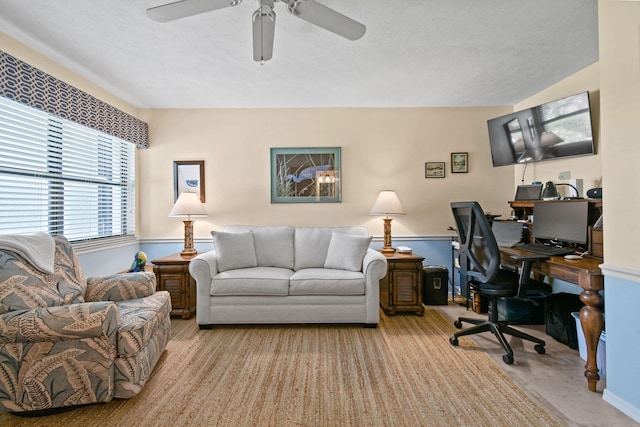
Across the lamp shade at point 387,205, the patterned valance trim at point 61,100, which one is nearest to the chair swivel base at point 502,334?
the lamp shade at point 387,205

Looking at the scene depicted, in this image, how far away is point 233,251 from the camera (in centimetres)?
312

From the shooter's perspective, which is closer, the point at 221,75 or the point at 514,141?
the point at 221,75

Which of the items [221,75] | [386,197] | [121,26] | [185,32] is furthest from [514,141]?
[121,26]

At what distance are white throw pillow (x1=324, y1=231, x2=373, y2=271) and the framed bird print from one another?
765 millimetres

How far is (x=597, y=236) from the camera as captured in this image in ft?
7.22

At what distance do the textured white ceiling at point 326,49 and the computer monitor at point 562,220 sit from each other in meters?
1.28

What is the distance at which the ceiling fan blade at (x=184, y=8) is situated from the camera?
1.54 metres

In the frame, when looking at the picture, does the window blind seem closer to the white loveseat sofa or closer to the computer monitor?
the white loveseat sofa

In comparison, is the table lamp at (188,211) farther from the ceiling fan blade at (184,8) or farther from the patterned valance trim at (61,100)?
the ceiling fan blade at (184,8)

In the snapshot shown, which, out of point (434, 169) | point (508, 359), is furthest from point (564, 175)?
point (508, 359)

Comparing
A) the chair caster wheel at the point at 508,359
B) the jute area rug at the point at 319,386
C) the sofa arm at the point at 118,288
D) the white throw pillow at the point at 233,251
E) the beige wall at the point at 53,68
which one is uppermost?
the beige wall at the point at 53,68

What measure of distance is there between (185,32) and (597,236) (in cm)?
334

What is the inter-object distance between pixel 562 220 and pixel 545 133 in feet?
3.42

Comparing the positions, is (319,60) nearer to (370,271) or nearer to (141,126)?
(370,271)
